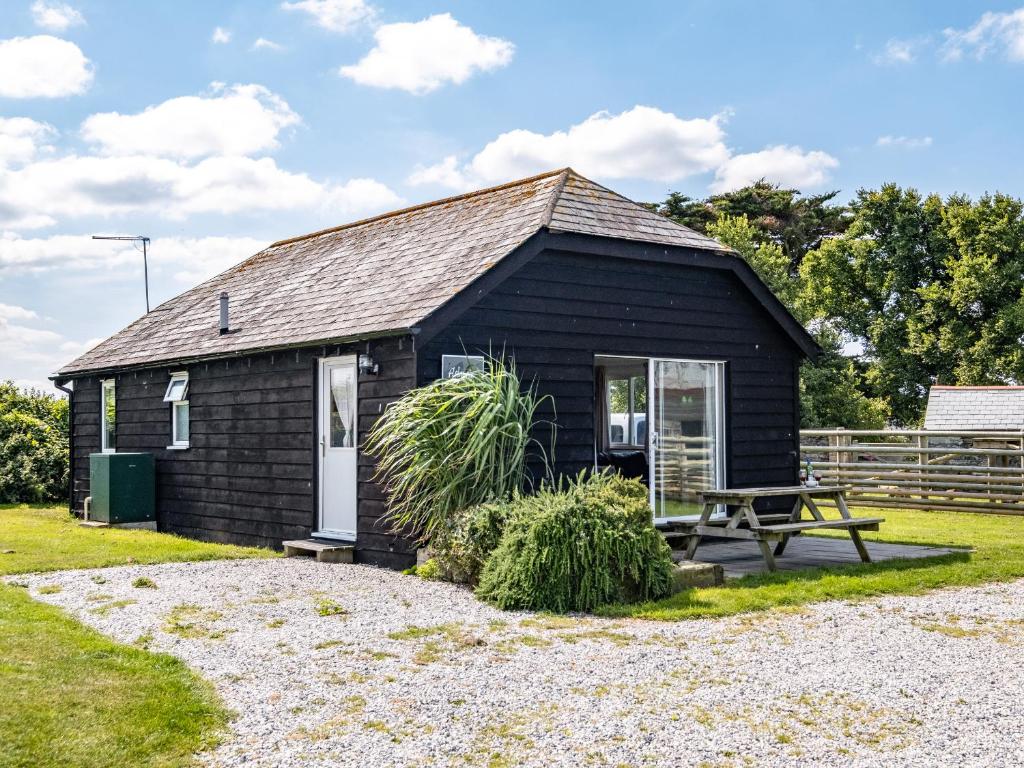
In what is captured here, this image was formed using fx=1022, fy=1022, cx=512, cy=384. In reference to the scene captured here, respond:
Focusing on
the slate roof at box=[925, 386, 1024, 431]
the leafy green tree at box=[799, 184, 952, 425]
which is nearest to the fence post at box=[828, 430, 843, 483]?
the slate roof at box=[925, 386, 1024, 431]

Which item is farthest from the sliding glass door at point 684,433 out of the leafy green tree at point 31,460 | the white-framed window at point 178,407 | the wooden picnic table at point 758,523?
the leafy green tree at point 31,460

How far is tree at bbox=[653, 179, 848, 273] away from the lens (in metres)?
39.0

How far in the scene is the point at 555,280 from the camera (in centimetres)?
1131

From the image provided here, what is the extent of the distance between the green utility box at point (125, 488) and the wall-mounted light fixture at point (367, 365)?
6.02m

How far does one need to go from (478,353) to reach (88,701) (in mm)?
5973

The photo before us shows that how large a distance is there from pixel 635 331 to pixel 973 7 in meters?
8.22

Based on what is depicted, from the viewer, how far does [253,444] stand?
509 inches

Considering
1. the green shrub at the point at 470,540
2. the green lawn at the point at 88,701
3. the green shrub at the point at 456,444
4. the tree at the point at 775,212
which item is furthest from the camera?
the tree at the point at 775,212

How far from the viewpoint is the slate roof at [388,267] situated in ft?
36.6

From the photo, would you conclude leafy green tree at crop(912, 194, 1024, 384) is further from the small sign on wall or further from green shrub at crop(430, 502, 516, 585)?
green shrub at crop(430, 502, 516, 585)

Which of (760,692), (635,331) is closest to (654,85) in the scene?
(635,331)

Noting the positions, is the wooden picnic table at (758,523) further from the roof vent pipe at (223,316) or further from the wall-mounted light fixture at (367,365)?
the roof vent pipe at (223,316)

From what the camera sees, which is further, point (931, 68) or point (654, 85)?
point (931, 68)

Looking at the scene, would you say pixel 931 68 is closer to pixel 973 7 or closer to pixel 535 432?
pixel 973 7
